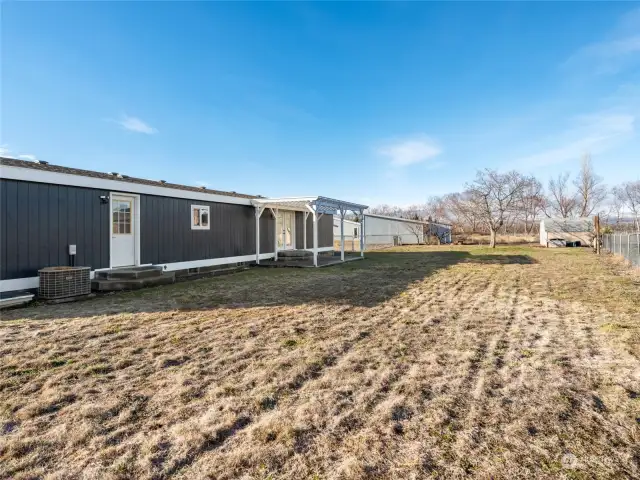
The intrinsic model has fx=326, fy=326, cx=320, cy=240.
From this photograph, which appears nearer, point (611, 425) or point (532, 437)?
point (532, 437)

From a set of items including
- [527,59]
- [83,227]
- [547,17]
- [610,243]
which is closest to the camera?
[83,227]

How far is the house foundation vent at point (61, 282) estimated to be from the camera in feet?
19.1

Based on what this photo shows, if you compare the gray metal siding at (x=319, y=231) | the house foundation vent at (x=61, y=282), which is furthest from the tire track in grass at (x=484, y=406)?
the gray metal siding at (x=319, y=231)

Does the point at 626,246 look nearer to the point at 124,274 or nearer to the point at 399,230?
the point at 124,274

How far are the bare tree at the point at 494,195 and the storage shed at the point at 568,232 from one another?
126 inches

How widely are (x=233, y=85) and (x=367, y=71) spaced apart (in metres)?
5.55

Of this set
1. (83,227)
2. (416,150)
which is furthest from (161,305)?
(416,150)

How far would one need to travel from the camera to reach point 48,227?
6.39m

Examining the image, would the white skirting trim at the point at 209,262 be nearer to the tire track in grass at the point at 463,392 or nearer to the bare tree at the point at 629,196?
the tire track in grass at the point at 463,392

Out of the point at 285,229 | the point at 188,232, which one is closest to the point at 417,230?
the point at 285,229

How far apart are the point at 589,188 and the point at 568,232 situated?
2058 centimetres

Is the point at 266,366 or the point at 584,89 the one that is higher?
the point at 584,89

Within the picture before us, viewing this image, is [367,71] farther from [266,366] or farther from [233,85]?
[266,366]

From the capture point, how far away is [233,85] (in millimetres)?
12977
